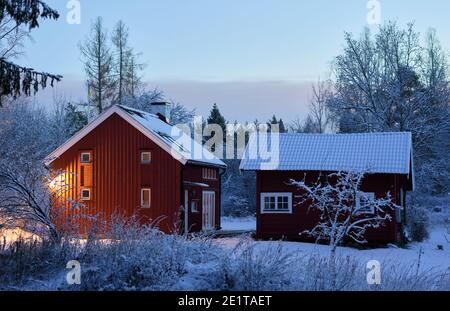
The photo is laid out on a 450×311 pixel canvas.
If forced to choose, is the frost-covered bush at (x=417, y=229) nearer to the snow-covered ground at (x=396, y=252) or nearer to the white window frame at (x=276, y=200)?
the snow-covered ground at (x=396, y=252)

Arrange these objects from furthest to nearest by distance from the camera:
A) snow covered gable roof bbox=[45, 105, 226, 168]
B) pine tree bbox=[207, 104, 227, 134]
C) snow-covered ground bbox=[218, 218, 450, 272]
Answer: pine tree bbox=[207, 104, 227, 134] < snow covered gable roof bbox=[45, 105, 226, 168] < snow-covered ground bbox=[218, 218, 450, 272]

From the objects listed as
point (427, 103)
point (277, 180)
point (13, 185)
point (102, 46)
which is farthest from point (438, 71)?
point (13, 185)

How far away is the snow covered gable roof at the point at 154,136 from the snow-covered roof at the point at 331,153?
2.63 m

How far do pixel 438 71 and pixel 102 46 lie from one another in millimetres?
22318

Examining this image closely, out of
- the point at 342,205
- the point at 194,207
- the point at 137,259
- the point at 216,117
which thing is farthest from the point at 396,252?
the point at 216,117

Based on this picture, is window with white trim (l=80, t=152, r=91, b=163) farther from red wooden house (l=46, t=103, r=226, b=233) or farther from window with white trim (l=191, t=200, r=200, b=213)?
window with white trim (l=191, t=200, r=200, b=213)

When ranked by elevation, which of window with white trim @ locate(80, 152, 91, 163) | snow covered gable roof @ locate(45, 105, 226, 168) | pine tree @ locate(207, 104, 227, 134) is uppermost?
pine tree @ locate(207, 104, 227, 134)

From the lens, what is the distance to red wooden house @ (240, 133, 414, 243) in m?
25.5

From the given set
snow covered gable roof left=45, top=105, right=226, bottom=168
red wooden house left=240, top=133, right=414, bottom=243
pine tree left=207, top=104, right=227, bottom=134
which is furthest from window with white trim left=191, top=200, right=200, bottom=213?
pine tree left=207, top=104, right=227, bottom=134

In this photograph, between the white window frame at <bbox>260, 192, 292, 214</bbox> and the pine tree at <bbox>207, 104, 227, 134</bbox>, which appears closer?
the white window frame at <bbox>260, 192, 292, 214</bbox>

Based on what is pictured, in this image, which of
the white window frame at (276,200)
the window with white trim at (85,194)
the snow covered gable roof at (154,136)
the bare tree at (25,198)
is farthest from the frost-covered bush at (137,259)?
the window with white trim at (85,194)

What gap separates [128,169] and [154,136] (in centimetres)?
190
